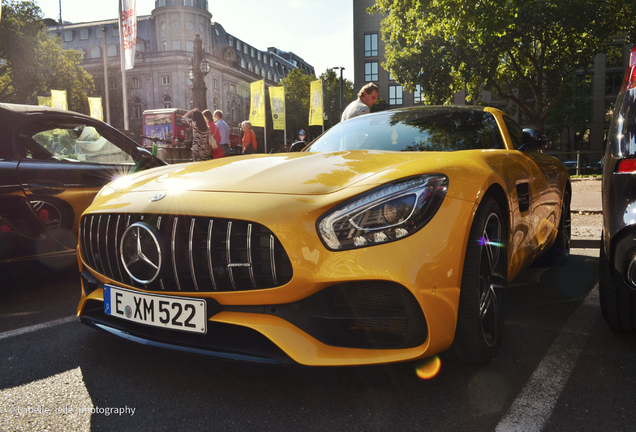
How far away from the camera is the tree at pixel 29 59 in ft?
115

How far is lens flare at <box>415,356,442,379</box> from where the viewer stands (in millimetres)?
2223

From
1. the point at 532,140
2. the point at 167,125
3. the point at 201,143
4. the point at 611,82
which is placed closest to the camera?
the point at 532,140

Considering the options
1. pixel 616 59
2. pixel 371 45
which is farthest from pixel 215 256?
pixel 371 45

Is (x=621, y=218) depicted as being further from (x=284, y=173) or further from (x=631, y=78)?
(x=284, y=173)

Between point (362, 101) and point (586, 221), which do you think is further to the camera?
point (586, 221)

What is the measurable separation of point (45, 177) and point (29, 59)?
39.1 metres

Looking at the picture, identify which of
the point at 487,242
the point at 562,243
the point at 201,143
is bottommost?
the point at 562,243

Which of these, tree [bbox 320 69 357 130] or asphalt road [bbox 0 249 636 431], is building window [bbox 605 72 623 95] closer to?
tree [bbox 320 69 357 130]

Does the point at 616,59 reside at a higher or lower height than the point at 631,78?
higher

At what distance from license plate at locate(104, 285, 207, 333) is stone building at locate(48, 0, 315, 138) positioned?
207ft

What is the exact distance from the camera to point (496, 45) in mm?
19781

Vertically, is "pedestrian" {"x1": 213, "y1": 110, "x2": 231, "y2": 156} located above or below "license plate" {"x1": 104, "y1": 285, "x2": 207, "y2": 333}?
above

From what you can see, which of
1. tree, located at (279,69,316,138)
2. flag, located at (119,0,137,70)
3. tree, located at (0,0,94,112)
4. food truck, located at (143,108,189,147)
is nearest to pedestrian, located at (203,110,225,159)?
flag, located at (119,0,137,70)

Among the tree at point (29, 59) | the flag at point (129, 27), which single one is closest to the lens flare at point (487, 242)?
the flag at point (129, 27)
